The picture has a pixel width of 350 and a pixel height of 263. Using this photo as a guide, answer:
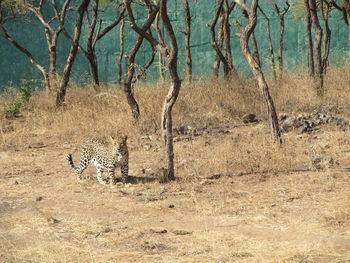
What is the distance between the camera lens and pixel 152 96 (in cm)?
1543

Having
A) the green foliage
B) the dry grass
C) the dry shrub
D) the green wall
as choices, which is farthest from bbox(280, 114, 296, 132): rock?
the green wall

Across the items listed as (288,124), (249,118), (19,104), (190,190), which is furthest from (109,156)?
(19,104)

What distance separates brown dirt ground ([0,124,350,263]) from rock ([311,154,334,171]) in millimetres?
172

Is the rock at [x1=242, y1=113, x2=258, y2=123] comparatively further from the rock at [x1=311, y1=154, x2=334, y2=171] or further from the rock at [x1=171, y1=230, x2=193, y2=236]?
the rock at [x1=171, y1=230, x2=193, y2=236]

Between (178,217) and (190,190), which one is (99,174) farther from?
(178,217)

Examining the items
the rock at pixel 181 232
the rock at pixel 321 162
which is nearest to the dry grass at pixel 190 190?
the rock at pixel 181 232

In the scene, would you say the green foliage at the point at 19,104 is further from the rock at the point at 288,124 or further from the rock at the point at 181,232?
the rock at the point at 181,232

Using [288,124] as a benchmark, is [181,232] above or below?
below

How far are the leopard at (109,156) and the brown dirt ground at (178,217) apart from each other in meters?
0.22

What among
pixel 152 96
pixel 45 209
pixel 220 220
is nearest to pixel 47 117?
pixel 152 96

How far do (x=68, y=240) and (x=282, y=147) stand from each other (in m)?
4.81

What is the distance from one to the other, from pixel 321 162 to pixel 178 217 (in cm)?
282

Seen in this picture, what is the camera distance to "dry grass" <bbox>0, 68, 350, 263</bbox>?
682 centimetres

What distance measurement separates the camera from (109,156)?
960 centimetres
